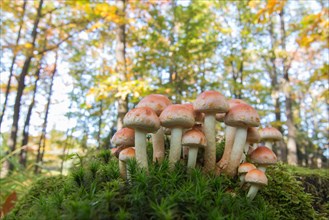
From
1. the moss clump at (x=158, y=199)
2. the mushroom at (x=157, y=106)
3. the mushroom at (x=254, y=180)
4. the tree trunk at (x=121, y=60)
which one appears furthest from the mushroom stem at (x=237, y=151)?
the tree trunk at (x=121, y=60)

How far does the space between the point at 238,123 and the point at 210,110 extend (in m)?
0.28

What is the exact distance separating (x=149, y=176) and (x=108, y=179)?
1.66 ft

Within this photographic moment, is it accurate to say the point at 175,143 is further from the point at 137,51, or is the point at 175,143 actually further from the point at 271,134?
the point at 137,51

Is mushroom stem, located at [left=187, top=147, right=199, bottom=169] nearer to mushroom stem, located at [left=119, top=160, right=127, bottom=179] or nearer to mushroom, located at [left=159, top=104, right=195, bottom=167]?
mushroom, located at [left=159, top=104, right=195, bottom=167]

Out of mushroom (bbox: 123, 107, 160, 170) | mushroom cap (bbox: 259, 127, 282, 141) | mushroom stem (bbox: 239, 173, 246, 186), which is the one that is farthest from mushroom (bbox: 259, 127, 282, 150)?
mushroom (bbox: 123, 107, 160, 170)

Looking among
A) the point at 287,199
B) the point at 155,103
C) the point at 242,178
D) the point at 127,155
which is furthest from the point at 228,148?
the point at 127,155

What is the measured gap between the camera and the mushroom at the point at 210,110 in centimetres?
Answer: 220

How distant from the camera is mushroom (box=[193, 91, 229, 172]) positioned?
2.20 m

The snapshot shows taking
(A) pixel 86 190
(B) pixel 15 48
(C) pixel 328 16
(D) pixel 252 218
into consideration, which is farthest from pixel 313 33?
(B) pixel 15 48

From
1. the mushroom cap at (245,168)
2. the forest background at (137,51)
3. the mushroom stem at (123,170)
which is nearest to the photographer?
the mushroom cap at (245,168)

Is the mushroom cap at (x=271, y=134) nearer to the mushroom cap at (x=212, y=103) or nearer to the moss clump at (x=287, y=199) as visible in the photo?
the moss clump at (x=287, y=199)

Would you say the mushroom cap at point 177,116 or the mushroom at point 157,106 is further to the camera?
the mushroom at point 157,106

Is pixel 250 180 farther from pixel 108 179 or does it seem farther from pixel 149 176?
pixel 108 179

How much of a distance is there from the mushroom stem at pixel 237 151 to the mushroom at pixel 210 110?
167mm
